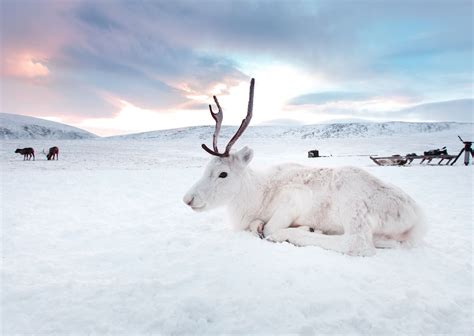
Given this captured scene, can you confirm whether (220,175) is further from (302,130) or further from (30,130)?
(30,130)

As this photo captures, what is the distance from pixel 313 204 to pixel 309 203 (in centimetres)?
6

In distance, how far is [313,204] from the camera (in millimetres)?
4355

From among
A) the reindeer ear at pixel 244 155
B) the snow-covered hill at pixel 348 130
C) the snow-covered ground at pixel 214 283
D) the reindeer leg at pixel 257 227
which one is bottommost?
the snow-covered ground at pixel 214 283

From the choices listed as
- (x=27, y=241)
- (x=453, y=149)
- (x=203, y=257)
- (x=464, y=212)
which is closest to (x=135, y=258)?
(x=203, y=257)

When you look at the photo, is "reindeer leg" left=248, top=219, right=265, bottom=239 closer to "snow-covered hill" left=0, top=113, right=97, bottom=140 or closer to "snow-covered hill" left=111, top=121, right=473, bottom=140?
"snow-covered hill" left=111, top=121, right=473, bottom=140

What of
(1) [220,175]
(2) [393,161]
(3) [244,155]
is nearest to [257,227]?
(1) [220,175]

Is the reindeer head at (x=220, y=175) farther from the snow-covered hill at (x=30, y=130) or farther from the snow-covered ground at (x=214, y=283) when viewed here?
the snow-covered hill at (x=30, y=130)

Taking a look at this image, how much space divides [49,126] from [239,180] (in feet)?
313

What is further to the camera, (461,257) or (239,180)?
(239,180)

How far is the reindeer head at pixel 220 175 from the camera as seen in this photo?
4.23 metres

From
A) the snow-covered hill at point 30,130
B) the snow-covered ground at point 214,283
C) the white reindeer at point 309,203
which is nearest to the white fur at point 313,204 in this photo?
the white reindeer at point 309,203

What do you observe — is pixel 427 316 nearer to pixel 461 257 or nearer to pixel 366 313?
pixel 366 313

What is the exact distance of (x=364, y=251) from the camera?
358 cm

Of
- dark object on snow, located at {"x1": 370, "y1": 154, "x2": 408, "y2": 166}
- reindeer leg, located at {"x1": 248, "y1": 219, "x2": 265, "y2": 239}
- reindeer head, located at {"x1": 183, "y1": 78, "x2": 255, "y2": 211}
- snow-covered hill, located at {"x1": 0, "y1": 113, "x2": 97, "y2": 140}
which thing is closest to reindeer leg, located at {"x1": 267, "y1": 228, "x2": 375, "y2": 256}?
reindeer leg, located at {"x1": 248, "y1": 219, "x2": 265, "y2": 239}
